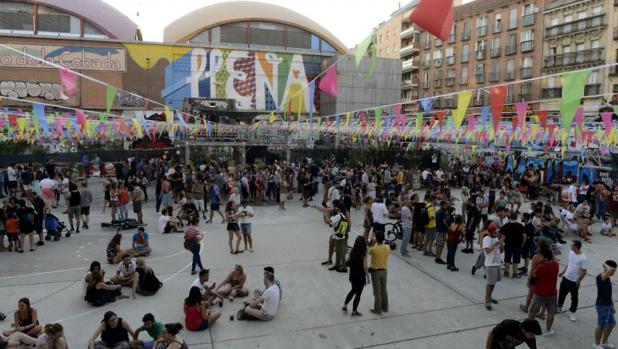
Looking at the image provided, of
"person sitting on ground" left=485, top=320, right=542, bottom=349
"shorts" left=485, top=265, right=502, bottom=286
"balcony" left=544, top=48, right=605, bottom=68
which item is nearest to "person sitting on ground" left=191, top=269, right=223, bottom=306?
"person sitting on ground" left=485, top=320, right=542, bottom=349

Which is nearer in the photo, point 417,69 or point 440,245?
point 440,245

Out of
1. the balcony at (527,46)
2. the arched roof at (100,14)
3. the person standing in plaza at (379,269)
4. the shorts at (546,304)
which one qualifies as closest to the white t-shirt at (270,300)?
the person standing in plaza at (379,269)

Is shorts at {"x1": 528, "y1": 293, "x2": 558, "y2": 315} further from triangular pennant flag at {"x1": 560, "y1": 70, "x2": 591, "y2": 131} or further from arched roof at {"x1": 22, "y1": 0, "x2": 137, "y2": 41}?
arched roof at {"x1": 22, "y1": 0, "x2": 137, "y2": 41}

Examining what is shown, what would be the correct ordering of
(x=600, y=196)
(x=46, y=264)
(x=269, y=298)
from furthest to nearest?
(x=600, y=196) < (x=46, y=264) < (x=269, y=298)

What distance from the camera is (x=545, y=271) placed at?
6258 millimetres

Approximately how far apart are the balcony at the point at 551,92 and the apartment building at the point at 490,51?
84cm

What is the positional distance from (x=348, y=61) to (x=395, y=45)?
19.4m

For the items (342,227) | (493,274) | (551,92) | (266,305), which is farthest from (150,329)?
(551,92)

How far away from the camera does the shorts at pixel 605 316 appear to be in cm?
582

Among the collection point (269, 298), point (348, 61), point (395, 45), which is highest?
point (395, 45)

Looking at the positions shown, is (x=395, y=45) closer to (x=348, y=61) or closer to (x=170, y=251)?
(x=348, y=61)

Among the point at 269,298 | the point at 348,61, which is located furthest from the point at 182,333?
the point at 348,61

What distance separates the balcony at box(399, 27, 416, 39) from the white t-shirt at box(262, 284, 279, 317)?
2312 inches

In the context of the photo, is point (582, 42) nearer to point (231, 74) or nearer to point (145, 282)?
point (231, 74)
